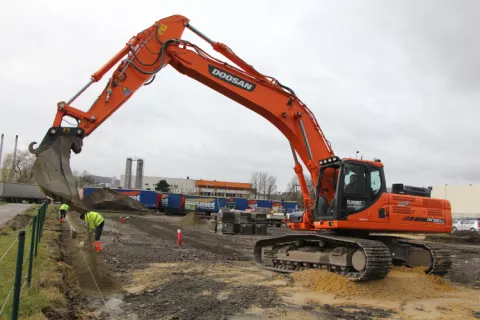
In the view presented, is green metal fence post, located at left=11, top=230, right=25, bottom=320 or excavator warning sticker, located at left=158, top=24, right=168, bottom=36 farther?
excavator warning sticker, located at left=158, top=24, right=168, bottom=36

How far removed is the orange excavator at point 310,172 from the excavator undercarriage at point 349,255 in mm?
24

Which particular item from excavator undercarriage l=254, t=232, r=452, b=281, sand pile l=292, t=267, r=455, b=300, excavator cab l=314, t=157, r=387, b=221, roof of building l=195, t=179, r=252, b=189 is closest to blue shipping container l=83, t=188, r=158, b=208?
excavator undercarriage l=254, t=232, r=452, b=281

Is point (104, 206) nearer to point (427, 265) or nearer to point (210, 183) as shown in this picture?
point (427, 265)

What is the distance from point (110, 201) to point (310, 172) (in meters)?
37.3

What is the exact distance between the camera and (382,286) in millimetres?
8820

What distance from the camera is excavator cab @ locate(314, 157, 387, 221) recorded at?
9.45 m

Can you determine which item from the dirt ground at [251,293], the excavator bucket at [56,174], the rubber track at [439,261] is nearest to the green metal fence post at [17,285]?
the dirt ground at [251,293]

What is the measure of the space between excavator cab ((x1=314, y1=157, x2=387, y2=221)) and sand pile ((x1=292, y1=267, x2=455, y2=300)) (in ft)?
4.57

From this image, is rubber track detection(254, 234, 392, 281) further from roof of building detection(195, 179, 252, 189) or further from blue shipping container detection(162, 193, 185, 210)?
roof of building detection(195, 179, 252, 189)

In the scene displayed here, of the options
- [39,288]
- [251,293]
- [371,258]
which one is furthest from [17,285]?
[371,258]

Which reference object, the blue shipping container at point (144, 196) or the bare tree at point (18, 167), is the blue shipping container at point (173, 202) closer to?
the blue shipping container at point (144, 196)

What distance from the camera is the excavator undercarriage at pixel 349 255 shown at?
28.6ft

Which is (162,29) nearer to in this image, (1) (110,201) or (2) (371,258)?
(2) (371,258)

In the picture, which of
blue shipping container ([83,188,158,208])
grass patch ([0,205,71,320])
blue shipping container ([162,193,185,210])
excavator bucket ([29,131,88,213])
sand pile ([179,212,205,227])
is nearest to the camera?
grass patch ([0,205,71,320])
